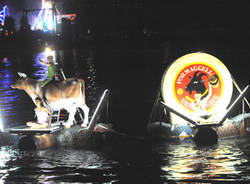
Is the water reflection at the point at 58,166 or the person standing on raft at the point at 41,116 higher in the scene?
the person standing on raft at the point at 41,116

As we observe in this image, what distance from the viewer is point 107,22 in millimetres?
172125

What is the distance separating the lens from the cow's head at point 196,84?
14.2m

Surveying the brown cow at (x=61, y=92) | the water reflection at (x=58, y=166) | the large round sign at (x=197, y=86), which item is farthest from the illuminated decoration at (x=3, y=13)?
the water reflection at (x=58, y=166)

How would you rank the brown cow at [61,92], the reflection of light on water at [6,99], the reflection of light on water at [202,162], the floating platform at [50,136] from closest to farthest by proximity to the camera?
the reflection of light on water at [202,162]
the floating platform at [50,136]
the brown cow at [61,92]
the reflection of light on water at [6,99]

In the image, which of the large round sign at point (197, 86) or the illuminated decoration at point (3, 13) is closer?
Result: the large round sign at point (197, 86)

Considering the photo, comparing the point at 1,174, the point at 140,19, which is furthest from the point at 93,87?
the point at 140,19

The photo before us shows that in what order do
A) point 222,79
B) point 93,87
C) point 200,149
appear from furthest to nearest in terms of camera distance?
1. point 93,87
2. point 222,79
3. point 200,149

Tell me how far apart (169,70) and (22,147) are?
4891 mm

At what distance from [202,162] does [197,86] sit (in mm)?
2976

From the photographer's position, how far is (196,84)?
14.1 m

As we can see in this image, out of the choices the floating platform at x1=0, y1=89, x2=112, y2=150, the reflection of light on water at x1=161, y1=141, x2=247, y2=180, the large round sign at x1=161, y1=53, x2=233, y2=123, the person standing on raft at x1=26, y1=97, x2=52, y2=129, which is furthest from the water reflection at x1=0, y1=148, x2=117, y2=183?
the large round sign at x1=161, y1=53, x2=233, y2=123

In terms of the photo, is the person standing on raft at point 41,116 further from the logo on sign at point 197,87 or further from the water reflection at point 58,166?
the logo on sign at point 197,87

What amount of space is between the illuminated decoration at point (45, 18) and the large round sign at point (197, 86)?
152965 mm

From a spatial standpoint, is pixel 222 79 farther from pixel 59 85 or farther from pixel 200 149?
pixel 59 85
